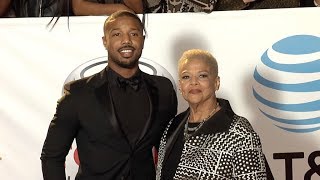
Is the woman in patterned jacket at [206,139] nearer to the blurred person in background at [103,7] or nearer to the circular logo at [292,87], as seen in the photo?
the circular logo at [292,87]

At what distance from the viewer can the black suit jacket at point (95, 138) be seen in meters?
2.33

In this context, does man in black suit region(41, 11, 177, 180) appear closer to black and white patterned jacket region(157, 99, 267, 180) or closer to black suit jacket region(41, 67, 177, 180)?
black suit jacket region(41, 67, 177, 180)

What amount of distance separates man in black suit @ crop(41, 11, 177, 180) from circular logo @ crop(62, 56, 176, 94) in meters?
0.47

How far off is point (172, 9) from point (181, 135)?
0.97 meters

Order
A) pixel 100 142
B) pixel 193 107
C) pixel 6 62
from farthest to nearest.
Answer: pixel 6 62 < pixel 100 142 < pixel 193 107

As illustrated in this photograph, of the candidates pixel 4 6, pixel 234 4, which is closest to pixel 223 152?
pixel 234 4

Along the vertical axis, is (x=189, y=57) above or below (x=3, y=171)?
above

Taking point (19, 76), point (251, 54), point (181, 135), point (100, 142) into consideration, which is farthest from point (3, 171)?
point (251, 54)

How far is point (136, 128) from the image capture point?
2.37 m

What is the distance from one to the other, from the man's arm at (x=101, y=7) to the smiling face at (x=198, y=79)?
93 cm

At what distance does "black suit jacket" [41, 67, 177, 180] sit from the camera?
2.33 m

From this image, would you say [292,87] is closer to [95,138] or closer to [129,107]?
[129,107]

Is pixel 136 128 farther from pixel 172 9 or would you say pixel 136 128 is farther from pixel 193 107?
pixel 172 9

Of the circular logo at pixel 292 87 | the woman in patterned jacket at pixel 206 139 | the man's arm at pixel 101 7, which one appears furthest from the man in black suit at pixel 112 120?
the circular logo at pixel 292 87
